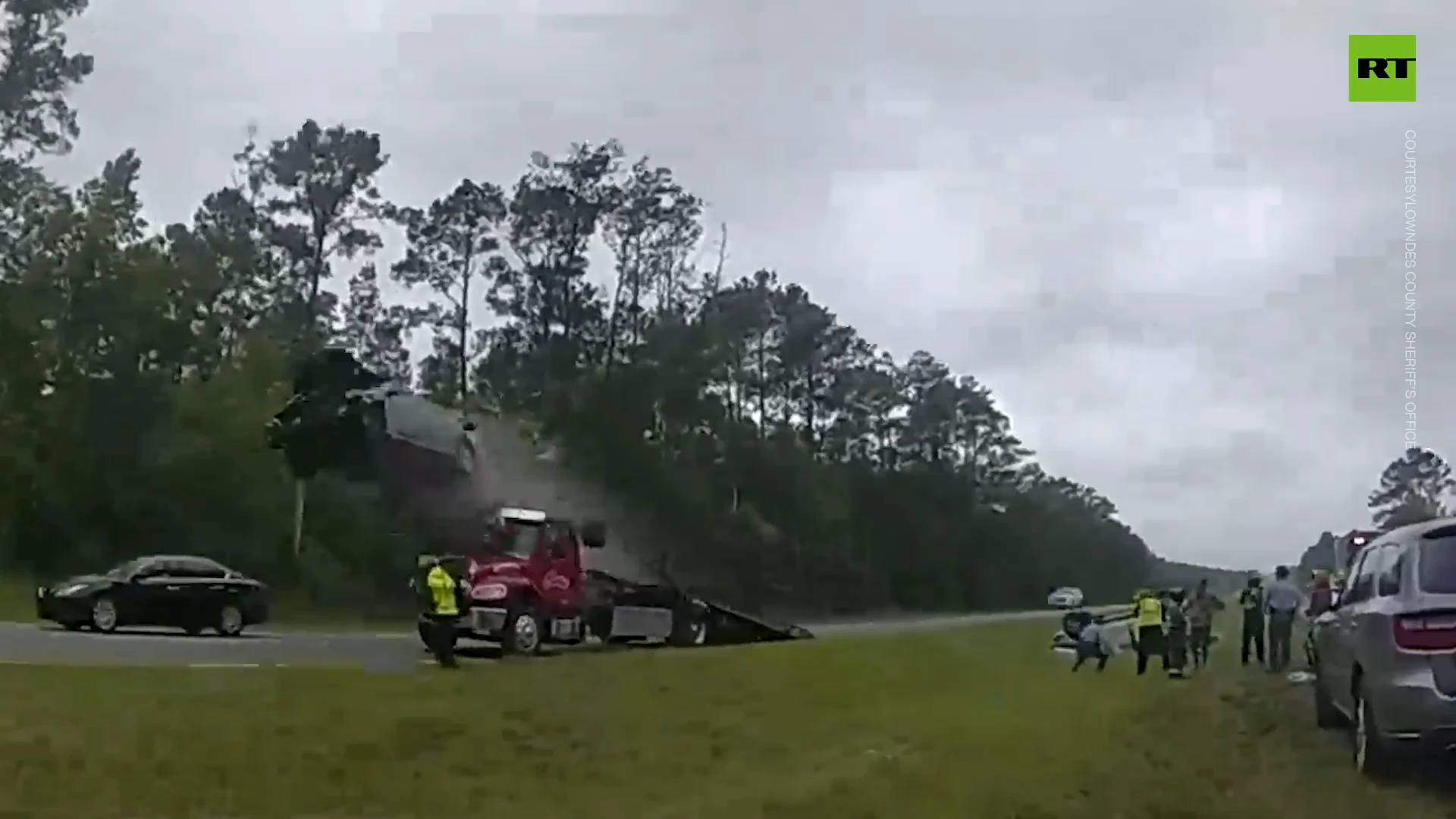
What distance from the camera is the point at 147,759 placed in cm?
1202

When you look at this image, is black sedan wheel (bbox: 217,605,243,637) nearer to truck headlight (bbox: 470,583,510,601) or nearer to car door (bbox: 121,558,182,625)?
car door (bbox: 121,558,182,625)

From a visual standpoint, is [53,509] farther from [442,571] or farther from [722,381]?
[722,381]

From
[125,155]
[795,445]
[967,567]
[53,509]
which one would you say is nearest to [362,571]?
[53,509]

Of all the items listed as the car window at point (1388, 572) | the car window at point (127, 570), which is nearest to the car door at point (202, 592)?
the car window at point (127, 570)

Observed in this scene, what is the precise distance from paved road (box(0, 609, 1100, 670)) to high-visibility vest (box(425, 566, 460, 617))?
75cm

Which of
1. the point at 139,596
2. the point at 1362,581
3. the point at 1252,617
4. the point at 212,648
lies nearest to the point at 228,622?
the point at 139,596

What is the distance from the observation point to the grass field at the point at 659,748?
1091cm

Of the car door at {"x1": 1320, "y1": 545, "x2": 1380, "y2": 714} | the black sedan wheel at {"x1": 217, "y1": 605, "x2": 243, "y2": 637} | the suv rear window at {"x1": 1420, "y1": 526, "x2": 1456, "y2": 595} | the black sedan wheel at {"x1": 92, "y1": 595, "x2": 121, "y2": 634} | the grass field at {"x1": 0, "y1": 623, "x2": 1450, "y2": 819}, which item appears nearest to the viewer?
the suv rear window at {"x1": 1420, "y1": 526, "x2": 1456, "y2": 595}

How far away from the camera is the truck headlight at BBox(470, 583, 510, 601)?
23.8 metres

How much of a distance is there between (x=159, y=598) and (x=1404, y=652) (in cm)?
2125

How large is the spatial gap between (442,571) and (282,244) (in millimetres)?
40690

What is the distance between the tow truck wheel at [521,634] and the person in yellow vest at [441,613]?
6.14 feet

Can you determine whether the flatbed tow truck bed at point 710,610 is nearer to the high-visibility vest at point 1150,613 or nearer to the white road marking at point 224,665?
the white road marking at point 224,665

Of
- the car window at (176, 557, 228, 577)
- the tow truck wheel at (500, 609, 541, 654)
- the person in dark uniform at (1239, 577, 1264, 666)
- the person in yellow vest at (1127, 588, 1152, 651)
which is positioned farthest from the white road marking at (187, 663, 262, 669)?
the person in dark uniform at (1239, 577, 1264, 666)
